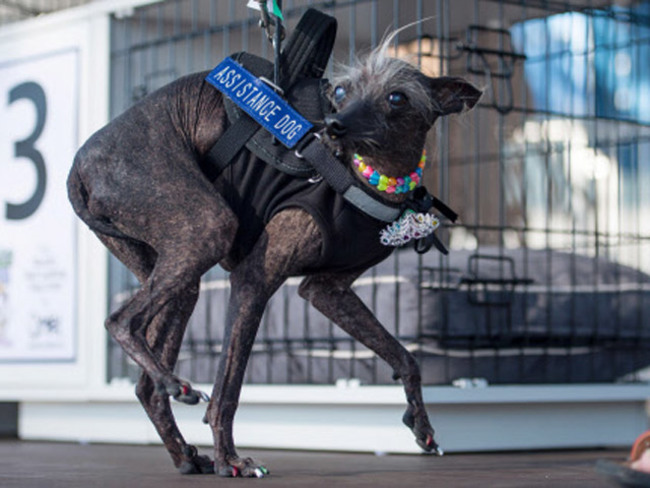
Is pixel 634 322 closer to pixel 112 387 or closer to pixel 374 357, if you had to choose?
pixel 374 357

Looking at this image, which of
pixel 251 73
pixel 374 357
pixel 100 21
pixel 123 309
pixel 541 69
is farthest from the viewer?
pixel 541 69

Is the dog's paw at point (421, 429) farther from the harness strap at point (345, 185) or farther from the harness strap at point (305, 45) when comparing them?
the harness strap at point (305, 45)

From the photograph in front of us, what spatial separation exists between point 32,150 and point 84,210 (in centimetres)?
215

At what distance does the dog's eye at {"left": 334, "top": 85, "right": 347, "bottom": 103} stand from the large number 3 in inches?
95.0

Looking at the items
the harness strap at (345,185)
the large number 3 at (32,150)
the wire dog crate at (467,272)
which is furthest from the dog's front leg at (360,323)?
the large number 3 at (32,150)

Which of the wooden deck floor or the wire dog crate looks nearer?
the wooden deck floor

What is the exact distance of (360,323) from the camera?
3166 millimetres

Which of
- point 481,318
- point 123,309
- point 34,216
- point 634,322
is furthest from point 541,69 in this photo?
point 123,309

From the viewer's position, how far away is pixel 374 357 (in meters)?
4.16

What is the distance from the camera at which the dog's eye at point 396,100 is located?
9.52 feet

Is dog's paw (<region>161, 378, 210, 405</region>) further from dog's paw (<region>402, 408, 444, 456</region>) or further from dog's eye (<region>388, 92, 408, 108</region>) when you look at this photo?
dog's eye (<region>388, 92, 408, 108</region>)

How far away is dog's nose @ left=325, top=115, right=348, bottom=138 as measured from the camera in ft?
9.13

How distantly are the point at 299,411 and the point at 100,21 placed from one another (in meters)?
2.02

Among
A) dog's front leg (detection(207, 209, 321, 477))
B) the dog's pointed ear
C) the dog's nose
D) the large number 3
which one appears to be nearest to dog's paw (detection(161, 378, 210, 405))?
dog's front leg (detection(207, 209, 321, 477))
